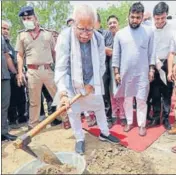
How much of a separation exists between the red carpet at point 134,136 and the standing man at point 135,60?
13 cm

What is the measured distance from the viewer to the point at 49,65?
479cm

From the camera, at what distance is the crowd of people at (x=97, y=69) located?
377 centimetres

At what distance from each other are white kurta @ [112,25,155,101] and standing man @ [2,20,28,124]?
5.94ft

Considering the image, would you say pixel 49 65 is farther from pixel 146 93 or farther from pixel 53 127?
pixel 146 93

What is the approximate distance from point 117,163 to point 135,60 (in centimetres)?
164

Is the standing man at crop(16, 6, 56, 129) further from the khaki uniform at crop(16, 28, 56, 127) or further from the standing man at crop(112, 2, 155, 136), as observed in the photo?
the standing man at crop(112, 2, 155, 136)

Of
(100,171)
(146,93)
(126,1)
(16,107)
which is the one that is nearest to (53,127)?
(16,107)

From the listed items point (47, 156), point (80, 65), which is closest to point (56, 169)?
point (47, 156)

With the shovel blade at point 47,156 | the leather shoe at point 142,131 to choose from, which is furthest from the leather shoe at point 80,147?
the leather shoe at point 142,131

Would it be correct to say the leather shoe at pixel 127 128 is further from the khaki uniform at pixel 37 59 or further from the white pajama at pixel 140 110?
the khaki uniform at pixel 37 59

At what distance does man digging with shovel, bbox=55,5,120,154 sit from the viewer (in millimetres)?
3518

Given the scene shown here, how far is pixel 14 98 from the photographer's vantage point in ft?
17.2

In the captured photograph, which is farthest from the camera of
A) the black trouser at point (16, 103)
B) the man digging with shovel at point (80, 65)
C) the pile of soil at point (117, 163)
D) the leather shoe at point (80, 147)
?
the black trouser at point (16, 103)

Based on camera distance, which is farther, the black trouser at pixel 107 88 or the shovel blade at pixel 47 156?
the black trouser at pixel 107 88
